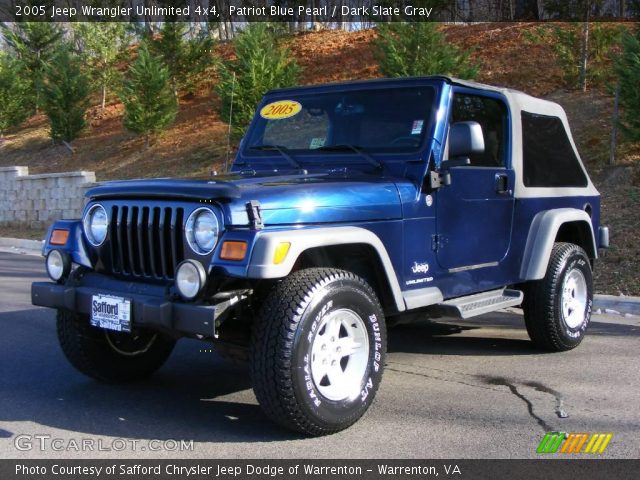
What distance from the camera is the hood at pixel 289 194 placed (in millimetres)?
3922

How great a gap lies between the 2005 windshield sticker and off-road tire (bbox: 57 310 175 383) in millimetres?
1837

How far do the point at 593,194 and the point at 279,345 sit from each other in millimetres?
3991

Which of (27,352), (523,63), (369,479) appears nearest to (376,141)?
(369,479)

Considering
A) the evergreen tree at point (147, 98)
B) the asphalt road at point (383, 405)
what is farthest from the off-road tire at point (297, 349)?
the evergreen tree at point (147, 98)

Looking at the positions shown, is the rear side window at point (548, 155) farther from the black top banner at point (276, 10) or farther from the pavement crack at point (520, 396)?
the black top banner at point (276, 10)

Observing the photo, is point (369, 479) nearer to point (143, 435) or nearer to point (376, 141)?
point (143, 435)

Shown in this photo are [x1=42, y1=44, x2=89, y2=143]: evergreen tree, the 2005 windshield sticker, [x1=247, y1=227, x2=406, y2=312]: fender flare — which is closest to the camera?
[x1=247, y1=227, x2=406, y2=312]: fender flare

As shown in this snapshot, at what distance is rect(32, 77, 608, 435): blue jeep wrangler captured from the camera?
3832 mm

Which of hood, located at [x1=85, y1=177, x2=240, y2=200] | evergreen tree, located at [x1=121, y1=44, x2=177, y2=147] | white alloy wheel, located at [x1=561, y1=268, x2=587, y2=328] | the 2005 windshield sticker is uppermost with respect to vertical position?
evergreen tree, located at [x1=121, y1=44, x2=177, y2=147]

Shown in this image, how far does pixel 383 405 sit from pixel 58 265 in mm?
2162

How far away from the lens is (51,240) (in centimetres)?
469

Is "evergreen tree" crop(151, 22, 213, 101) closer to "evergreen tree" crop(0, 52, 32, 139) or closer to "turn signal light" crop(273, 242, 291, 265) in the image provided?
"evergreen tree" crop(0, 52, 32, 139)

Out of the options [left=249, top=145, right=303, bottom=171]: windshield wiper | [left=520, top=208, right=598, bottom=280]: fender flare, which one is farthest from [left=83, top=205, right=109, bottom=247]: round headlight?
[left=520, top=208, right=598, bottom=280]: fender flare

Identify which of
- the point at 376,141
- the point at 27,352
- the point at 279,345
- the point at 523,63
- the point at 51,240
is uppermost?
the point at 523,63
